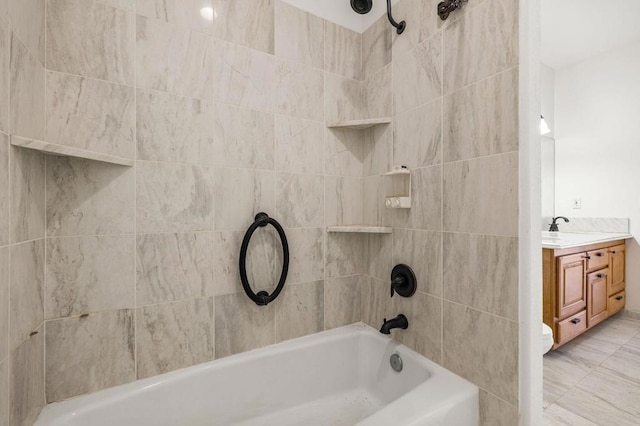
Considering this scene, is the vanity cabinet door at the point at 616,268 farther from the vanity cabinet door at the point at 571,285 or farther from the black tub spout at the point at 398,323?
the black tub spout at the point at 398,323

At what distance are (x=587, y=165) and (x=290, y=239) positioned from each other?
3.37 metres

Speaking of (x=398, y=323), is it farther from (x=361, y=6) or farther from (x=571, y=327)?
(x=571, y=327)

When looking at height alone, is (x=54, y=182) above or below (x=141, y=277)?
above

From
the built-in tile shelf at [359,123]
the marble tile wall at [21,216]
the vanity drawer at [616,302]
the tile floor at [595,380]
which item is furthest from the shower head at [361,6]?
the vanity drawer at [616,302]

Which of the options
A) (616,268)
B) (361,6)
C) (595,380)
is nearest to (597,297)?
(616,268)

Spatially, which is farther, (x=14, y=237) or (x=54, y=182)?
(x=54, y=182)

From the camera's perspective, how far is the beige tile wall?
0.97m

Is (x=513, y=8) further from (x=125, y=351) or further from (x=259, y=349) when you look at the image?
(x=125, y=351)

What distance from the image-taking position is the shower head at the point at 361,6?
150 cm

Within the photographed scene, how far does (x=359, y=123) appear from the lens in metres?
1.48

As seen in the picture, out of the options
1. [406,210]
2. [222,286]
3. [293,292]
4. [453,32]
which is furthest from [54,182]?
[453,32]

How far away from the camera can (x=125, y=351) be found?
44.1 inches

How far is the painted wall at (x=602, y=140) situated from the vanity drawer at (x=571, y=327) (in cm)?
106

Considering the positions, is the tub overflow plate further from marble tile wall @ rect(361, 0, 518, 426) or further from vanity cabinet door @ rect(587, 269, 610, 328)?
vanity cabinet door @ rect(587, 269, 610, 328)
